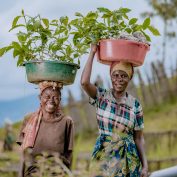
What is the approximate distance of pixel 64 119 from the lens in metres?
4.85

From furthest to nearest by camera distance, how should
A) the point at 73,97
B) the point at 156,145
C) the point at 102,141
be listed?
the point at 73,97
the point at 156,145
the point at 102,141

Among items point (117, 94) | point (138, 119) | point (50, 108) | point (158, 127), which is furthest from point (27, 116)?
point (158, 127)

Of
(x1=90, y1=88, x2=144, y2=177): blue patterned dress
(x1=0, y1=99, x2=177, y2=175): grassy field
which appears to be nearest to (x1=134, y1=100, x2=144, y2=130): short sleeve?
(x1=90, y1=88, x2=144, y2=177): blue patterned dress

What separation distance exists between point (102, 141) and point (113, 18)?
75 centimetres

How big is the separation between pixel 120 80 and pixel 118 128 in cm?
29

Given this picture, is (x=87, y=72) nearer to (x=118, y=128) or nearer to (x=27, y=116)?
(x=118, y=128)

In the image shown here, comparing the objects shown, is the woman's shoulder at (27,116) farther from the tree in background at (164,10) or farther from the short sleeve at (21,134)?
the tree in background at (164,10)

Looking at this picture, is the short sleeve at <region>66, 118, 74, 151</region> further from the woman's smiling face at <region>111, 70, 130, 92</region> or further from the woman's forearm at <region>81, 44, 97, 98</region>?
the woman's smiling face at <region>111, 70, 130, 92</region>

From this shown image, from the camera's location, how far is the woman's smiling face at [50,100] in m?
4.80

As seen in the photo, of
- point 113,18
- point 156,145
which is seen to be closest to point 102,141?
point 113,18

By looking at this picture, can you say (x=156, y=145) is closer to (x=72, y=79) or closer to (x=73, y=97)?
(x=73, y=97)

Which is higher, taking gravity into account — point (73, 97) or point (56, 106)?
point (73, 97)

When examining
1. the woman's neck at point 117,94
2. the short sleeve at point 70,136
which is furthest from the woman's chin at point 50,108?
the woman's neck at point 117,94

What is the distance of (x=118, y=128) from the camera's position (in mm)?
4793
